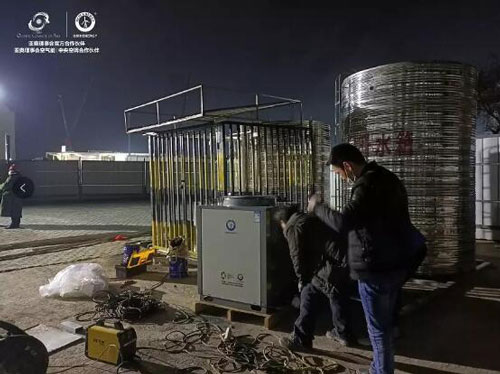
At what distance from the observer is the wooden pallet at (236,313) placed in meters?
4.30

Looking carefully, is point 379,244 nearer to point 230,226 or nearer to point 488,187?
point 230,226

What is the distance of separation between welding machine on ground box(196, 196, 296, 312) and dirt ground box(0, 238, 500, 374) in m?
0.28

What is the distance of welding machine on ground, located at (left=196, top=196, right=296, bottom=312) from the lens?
4352mm

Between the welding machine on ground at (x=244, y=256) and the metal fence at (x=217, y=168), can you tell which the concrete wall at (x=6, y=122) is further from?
the welding machine on ground at (x=244, y=256)

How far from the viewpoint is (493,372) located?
341 centimetres

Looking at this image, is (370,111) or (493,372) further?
(370,111)

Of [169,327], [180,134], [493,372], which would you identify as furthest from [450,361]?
[180,134]

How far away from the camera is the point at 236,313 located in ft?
15.2

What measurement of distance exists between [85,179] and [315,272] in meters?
20.1

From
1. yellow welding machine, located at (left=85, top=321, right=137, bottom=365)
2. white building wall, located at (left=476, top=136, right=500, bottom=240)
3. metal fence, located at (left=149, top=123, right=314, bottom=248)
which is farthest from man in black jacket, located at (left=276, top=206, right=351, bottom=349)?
white building wall, located at (left=476, top=136, right=500, bottom=240)

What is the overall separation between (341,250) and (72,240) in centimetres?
775

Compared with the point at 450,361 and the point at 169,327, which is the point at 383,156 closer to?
the point at 450,361

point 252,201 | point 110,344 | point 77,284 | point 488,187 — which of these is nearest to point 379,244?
point 252,201

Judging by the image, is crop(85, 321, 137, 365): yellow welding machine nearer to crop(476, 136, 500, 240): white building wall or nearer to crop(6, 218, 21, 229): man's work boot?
crop(476, 136, 500, 240): white building wall
